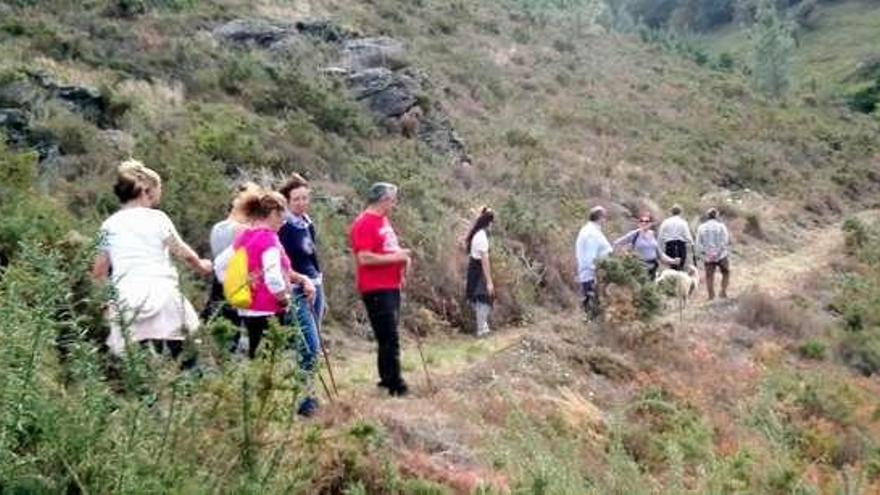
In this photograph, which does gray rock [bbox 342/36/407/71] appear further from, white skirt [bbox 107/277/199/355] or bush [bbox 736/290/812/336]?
white skirt [bbox 107/277/199/355]

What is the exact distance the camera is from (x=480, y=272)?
43.6 ft

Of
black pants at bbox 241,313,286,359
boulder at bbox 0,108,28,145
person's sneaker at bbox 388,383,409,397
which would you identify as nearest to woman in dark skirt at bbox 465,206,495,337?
person's sneaker at bbox 388,383,409,397

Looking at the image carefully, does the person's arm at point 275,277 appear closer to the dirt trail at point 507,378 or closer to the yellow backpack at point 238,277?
the yellow backpack at point 238,277

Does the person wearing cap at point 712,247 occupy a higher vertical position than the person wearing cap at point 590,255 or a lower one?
lower

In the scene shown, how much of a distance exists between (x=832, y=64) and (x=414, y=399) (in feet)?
293

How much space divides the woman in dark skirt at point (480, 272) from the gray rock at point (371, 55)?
14161 millimetres

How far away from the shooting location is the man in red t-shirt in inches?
316

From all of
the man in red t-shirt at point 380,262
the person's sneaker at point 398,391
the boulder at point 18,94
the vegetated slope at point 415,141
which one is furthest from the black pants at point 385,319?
the boulder at point 18,94

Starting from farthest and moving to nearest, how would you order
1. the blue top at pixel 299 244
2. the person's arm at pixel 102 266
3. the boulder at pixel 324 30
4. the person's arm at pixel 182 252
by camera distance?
1. the boulder at pixel 324 30
2. the blue top at pixel 299 244
3. the person's arm at pixel 182 252
4. the person's arm at pixel 102 266

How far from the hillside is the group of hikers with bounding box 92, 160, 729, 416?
26 centimetres

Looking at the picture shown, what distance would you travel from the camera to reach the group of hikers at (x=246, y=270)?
4801 mm

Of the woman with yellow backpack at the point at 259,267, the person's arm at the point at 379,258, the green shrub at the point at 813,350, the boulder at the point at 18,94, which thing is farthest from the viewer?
the boulder at the point at 18,94

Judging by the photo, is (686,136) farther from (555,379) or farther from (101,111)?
(555,379)

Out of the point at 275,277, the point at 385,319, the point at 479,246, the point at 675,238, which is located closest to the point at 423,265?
the point at 479,246
